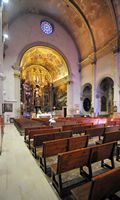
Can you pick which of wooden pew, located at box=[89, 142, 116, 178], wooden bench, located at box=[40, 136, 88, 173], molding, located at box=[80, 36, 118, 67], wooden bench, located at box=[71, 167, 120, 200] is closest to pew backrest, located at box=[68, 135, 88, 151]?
wooden bench, located at box=[40, 136, 88, 173]

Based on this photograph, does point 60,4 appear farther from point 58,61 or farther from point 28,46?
point 58,61

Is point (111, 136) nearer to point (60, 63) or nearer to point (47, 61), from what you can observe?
point (60, 63)

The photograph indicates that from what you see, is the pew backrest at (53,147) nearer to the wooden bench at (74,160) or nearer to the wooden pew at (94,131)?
the wooden bench at (74,160)

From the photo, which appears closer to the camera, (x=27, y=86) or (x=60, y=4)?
(x=60, y=4)

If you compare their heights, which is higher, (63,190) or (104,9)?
(104,9)

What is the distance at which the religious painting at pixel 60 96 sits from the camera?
22.2 m

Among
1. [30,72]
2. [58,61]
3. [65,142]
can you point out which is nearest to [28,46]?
[58,61]

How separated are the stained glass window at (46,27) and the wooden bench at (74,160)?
19.0 metres

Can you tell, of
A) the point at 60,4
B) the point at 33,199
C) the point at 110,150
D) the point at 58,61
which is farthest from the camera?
the point at 58,61

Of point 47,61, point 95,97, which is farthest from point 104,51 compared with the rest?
point 47,61

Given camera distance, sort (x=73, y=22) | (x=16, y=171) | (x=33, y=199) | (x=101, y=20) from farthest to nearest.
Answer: (x=73, y=22), (x=101, y=20), (x=16, y=171), (x=33, y=199)

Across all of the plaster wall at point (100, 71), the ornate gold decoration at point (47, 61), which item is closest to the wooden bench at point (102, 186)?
the plaster wall at point (100, 71)

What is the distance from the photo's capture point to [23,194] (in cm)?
224

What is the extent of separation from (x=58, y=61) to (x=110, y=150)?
1993cm
